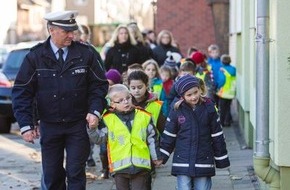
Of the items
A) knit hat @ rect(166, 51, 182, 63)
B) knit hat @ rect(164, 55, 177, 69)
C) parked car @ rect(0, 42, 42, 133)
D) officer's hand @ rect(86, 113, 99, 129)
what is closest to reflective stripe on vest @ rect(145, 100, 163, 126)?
officer's hand @ rect(86, 113, 99, 129)

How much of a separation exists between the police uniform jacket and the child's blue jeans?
96cm

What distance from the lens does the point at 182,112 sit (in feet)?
23.4

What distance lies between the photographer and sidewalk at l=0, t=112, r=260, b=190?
9.64 meters

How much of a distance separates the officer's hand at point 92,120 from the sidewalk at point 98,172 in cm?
248

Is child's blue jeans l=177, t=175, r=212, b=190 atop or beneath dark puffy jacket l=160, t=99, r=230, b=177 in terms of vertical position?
beneath

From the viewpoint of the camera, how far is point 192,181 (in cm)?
730

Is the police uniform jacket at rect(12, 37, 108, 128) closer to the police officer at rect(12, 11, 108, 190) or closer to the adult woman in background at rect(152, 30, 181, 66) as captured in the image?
the police officer at rect(12, 11, 108, 190)

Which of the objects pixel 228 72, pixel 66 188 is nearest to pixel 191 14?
pixel 228 72

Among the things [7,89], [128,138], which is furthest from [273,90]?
[7,89]

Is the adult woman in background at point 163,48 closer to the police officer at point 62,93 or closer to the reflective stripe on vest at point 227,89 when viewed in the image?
the reflective stripe on vest at point 227,89

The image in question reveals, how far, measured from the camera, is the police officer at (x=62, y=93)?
7.35 m

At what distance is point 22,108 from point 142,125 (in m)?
1.10

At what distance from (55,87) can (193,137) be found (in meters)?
1.33

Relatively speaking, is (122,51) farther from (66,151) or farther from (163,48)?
(66,151)
